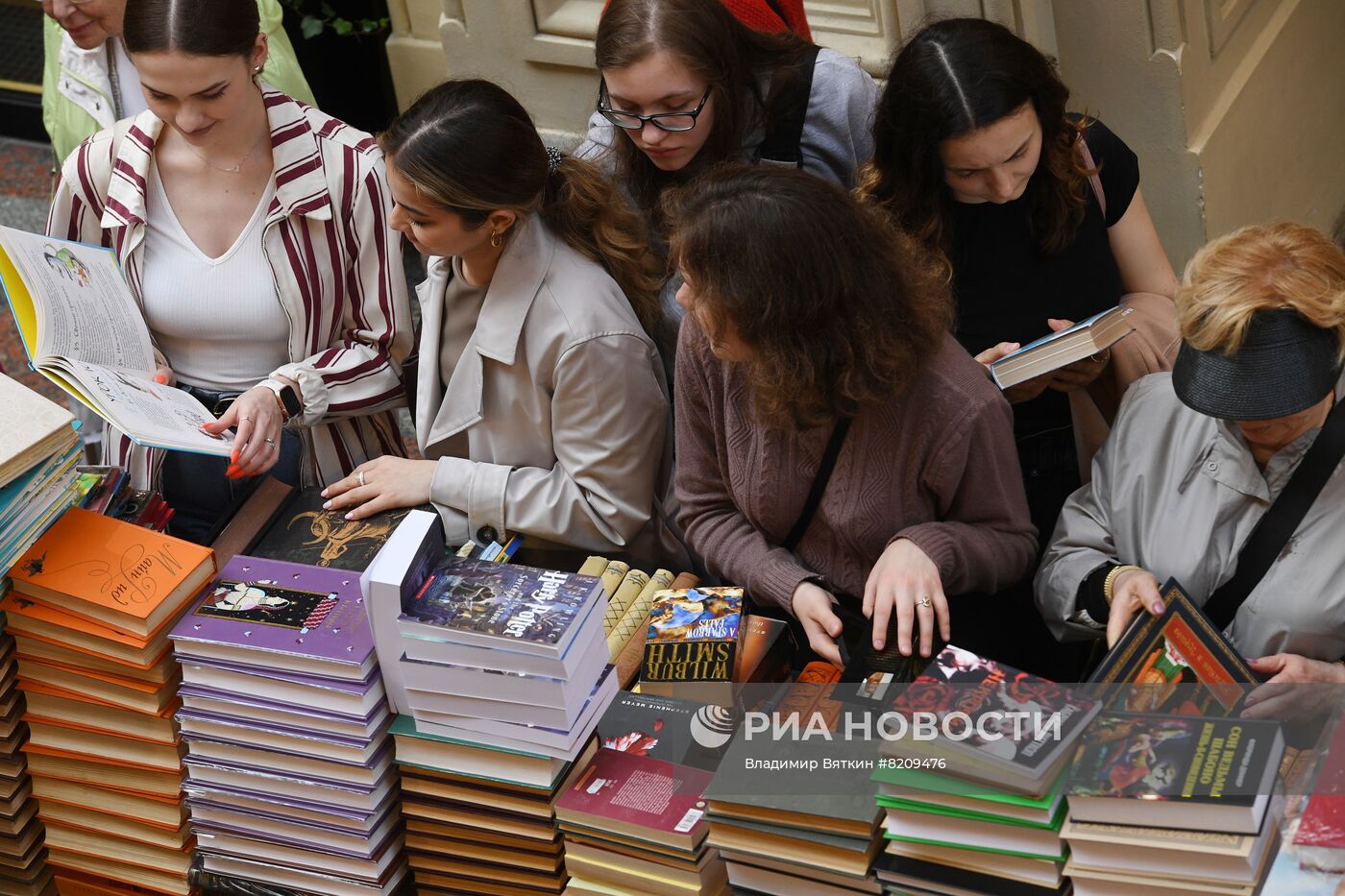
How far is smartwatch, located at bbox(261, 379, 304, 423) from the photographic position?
2984 mm

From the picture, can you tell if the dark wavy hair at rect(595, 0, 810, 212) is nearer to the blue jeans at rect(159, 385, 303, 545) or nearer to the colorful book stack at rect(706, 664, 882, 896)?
the blue jeans at rect(159, 385, 303, 545)

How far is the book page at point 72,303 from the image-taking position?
8.76 feet

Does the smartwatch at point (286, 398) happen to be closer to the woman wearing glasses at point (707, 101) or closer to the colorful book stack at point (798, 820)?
the woman wearing glasses at point (707, 101)

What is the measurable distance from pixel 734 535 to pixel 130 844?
50.3 inches

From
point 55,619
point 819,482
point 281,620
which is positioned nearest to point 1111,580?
point 819,482

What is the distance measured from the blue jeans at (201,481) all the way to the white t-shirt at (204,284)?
145 millimetres

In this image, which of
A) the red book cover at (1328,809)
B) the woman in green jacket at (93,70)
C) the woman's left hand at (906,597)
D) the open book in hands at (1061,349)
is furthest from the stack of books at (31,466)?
the red book cover at (1328,809)

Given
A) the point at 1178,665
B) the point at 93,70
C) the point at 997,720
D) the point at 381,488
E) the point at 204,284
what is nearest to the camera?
the point at 997,720

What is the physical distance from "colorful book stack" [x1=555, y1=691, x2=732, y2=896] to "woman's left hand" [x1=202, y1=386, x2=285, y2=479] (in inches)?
37.6

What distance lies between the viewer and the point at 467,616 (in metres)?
2.18

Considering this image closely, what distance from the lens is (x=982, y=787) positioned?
1.86 meters

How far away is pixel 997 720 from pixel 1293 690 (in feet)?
1.60

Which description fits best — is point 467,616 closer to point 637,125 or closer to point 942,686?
point 942,686

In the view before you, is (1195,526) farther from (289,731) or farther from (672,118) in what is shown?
(289,731)
